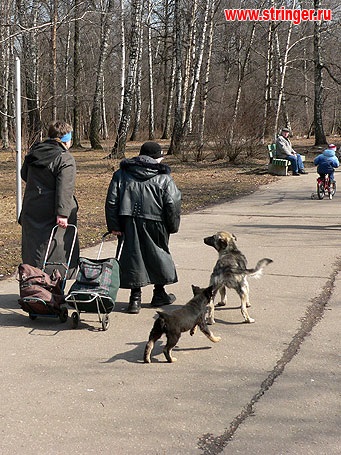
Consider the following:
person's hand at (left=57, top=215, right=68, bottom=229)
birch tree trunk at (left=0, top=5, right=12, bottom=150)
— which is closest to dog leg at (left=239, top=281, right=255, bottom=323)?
person's hand at (left=57, top=215, right=68, bottom=229)

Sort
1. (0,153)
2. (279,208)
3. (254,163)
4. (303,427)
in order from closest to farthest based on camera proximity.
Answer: (303,427)
(279,208)
(254,163)
(0,153)

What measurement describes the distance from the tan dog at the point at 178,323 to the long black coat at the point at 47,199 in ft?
5.65

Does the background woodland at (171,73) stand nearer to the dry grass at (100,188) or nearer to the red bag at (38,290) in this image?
the dry grass at (100,188)

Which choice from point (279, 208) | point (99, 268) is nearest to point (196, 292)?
point (99, 268)

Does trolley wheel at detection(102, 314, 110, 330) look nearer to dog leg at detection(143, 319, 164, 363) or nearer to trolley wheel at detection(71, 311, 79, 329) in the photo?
trolley wheel at detection(71, 311, 79, 329)

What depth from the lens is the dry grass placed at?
10617 millimetres

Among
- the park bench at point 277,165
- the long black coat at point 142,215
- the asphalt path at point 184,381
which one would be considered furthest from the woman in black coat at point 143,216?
the park bench at point 277,165

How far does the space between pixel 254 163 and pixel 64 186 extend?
18969 mm

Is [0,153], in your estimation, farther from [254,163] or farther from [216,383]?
[216,383]

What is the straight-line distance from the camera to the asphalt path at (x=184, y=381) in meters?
3.93

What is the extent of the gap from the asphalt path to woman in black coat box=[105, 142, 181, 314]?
→ 0.41 meters

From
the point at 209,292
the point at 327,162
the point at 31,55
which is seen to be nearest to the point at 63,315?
the point at 209,292

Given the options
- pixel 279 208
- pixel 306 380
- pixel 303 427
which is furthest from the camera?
pixel 279 208

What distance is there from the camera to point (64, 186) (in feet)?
21.4
